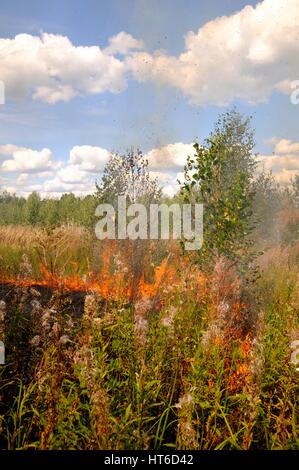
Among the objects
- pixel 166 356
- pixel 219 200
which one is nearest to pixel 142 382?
pixel 166 356

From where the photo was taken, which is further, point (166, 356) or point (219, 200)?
point (219, 200)

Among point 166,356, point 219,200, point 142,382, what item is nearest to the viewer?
point 142,382

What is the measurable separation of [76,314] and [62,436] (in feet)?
8.85

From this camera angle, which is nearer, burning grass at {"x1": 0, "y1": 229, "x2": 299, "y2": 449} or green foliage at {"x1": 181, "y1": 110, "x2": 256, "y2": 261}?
burning grass at {"x1": 0, "y1": 229, "x2": 299, "y2": 449}

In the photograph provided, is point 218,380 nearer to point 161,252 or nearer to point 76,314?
point 76,314

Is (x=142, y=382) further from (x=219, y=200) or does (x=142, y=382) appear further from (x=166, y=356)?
(x=219, y=200)

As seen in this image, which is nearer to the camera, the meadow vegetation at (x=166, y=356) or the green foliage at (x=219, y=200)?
the meadow vegetation at (x=166, y=356)

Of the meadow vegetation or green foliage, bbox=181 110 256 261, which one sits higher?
green foliage, bbox=181 110 256 261

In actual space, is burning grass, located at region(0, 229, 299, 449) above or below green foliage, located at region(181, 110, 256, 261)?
below

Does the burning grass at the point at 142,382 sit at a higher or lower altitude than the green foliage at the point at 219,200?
lower

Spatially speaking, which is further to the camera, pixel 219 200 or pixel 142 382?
pixel 219 200

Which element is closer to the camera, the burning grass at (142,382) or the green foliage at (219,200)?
the burning grass at (142,382)

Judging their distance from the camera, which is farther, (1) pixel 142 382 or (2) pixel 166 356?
(2) pixel 166 356

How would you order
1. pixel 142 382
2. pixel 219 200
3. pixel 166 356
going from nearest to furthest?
pixel 142 382 < pixel 166 356 < pixel 219 200
